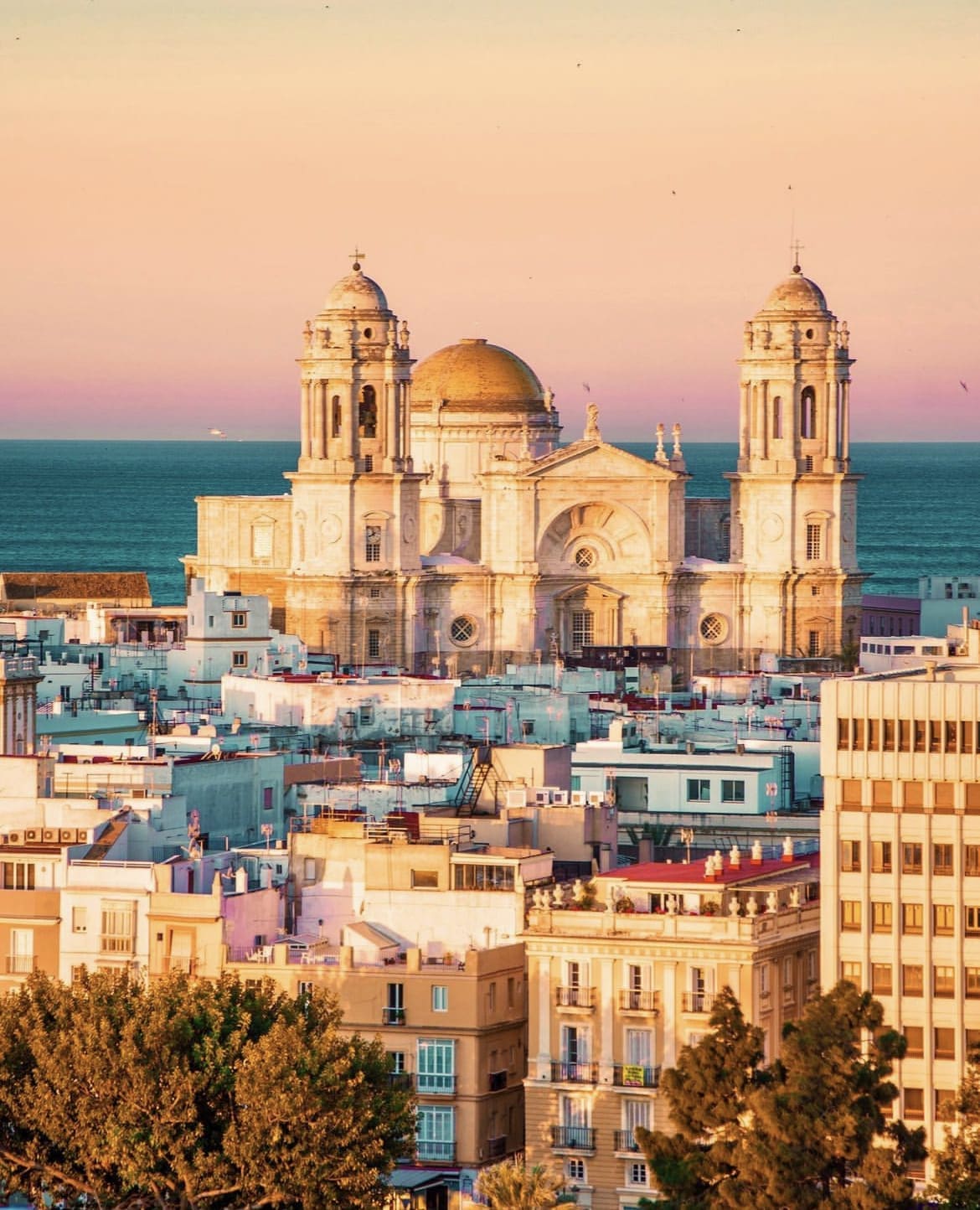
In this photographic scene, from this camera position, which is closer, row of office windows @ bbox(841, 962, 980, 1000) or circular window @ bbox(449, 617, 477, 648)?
row of office windows @ bbox(841, 962, 980, 1000)

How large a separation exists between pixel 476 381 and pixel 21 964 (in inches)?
3585

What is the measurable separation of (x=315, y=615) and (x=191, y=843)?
219 ft

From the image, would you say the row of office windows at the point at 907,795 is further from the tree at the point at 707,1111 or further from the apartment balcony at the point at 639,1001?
the tree at the point at 707,1111

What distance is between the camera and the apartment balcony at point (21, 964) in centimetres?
6544

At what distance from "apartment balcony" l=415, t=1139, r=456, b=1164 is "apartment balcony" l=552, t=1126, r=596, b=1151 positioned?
1.62 meters

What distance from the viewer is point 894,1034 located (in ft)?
180

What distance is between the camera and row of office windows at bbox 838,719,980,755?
6094cm

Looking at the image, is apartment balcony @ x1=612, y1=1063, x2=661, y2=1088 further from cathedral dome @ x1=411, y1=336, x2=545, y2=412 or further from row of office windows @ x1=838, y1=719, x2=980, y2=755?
cathedral dome @ x1=411, y1=336, x2=545, y2=412

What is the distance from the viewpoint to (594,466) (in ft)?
468

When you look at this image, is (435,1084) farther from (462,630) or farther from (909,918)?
(462,630)

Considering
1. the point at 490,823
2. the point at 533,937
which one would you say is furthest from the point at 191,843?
the point at 533,937

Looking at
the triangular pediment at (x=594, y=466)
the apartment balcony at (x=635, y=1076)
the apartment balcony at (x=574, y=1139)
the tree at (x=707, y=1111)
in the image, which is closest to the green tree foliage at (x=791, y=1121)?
the tree at (x=707, y=1111)

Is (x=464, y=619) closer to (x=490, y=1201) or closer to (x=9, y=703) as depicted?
(x=9, y=703)

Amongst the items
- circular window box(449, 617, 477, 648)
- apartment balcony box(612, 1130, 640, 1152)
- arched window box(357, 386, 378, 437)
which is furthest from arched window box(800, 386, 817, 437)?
apartment balcony box(612, 1130, 640, 1152)
